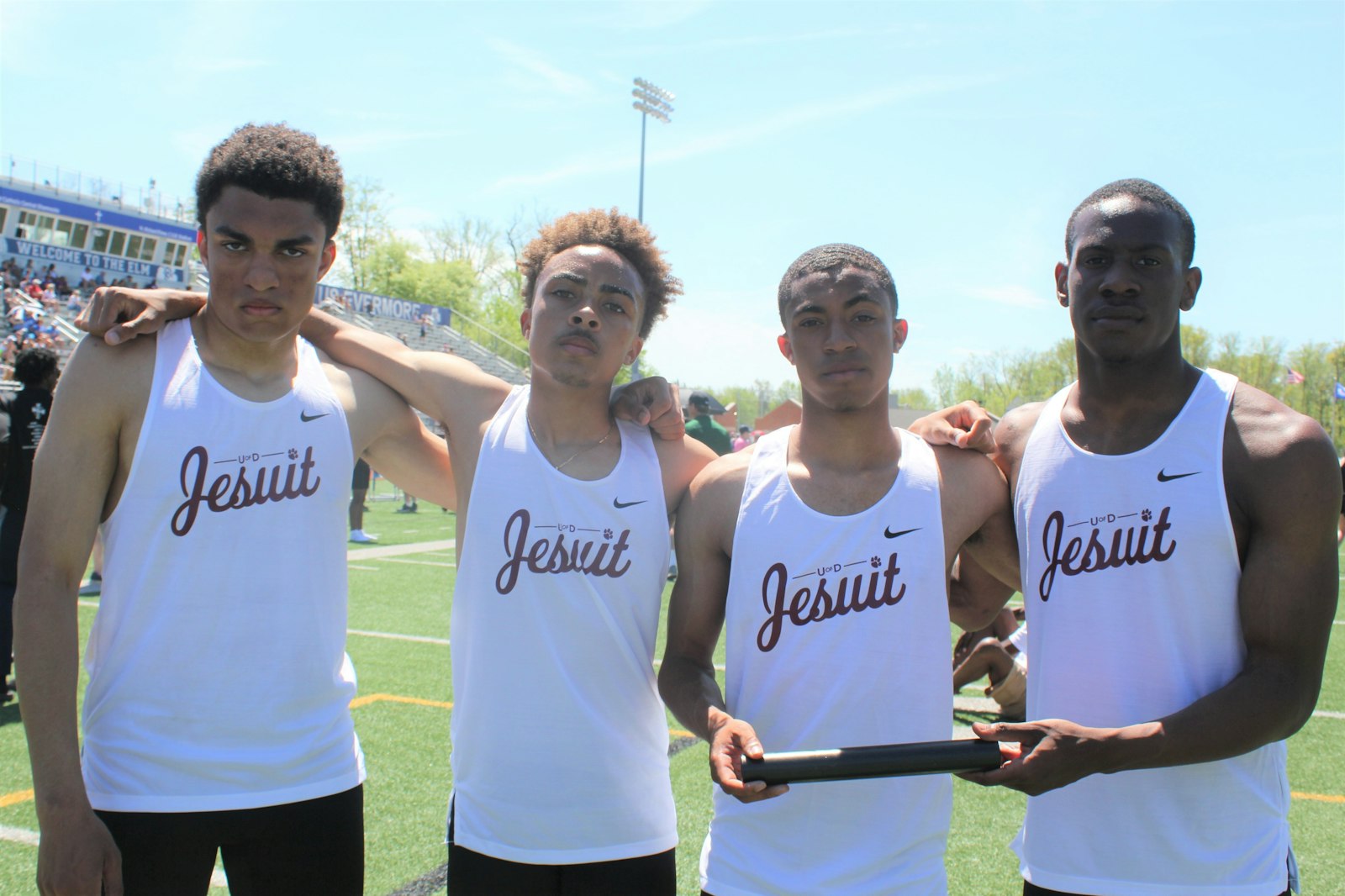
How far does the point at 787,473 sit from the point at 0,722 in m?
5.25

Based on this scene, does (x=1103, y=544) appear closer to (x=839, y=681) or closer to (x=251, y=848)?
(x=839, y=681)

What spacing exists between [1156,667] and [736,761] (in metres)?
1.01

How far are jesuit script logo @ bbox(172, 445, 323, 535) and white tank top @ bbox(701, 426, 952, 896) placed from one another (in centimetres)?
109

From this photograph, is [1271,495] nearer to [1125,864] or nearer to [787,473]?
[1125,864]

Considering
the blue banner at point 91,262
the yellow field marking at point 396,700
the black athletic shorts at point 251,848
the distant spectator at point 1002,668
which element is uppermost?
the blue banner at point 91,262

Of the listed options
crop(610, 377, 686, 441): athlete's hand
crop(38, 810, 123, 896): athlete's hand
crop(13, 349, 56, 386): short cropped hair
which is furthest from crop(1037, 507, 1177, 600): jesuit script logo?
crop(13, 349, 56, 386): short cropped hair

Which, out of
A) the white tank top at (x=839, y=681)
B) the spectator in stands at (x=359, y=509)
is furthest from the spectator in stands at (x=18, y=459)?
the spectator in stands at (x=359, y=509)

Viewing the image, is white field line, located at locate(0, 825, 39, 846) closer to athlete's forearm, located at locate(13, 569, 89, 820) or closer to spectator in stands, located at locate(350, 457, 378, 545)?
athlete's forearm, located at locate(13, 569, 89, 820)

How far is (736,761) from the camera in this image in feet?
6.26

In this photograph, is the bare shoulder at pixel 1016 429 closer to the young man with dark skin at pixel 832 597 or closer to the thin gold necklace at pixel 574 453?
the young man with dark skin at pixel 832 597

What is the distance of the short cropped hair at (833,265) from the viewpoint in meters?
2.43

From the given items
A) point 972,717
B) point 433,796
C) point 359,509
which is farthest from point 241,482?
point 359,509

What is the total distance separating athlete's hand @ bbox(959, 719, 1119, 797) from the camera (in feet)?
6.20

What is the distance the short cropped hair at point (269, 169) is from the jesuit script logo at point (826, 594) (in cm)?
152
